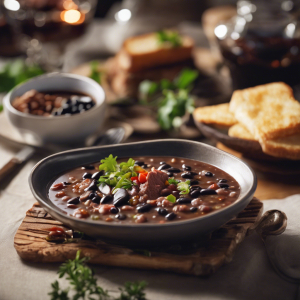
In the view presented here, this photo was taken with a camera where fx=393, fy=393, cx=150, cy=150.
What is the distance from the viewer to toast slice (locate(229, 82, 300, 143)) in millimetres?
2381

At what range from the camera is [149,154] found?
91.1 inches

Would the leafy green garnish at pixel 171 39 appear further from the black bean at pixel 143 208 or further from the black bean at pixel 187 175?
the black bean at pixel 143 208

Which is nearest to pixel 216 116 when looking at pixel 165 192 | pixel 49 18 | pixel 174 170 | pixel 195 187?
pixel 174 170

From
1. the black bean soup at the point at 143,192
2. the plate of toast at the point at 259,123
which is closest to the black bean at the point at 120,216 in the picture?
the black bean soup at the point at 143,192

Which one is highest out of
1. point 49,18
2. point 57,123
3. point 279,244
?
point 49,18

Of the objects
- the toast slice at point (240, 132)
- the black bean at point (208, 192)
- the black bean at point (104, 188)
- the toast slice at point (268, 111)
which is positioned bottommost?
the toast slice at point (240, 132)

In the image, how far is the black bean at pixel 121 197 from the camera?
1825 millimetres

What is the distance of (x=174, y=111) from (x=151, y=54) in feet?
3.60

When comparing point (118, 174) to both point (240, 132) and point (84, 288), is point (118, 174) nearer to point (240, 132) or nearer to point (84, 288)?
point (84, 288)

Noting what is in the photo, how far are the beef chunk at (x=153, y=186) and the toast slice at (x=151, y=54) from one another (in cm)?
216

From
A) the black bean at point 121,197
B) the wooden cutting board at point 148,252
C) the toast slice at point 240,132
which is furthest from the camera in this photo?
the toast slice at point 240,132

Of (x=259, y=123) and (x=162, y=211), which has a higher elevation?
(x=162, y=211)

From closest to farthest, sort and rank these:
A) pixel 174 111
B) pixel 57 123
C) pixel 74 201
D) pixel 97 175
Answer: pixel 74 201, pixel 97 175, pixel 57 123, pixel 174 111

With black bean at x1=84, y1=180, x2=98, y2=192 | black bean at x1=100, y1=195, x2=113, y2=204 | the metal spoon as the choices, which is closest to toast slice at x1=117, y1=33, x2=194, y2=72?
black bean at x1=84, y1=180, x2=98, y2=192
